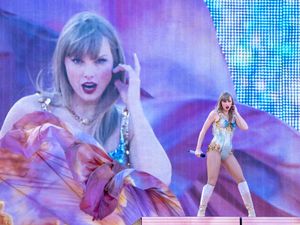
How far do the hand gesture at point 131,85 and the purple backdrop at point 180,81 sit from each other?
0.07 meters

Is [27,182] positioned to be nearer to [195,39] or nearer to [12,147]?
[12,147]

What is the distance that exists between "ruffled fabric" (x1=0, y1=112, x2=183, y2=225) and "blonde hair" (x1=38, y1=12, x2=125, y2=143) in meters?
0.25

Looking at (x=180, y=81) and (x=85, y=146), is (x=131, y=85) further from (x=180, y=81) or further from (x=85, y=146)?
(x=85, y=146)

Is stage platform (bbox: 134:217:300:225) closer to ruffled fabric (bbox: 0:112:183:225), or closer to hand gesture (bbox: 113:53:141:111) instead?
ruffled fabric (bbox: 0:112:183:225)

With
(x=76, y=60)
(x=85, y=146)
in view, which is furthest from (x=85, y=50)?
(x=85, y=146)

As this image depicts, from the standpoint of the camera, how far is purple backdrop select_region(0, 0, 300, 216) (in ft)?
25.7

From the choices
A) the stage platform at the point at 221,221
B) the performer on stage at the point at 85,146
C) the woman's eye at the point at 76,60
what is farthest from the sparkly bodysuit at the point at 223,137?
the woman's eye at the point at 76,60

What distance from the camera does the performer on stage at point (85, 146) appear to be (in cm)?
770

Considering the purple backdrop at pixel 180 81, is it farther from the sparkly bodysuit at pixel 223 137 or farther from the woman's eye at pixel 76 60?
the woman's eye at pixel 76 60

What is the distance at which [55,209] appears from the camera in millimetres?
7676

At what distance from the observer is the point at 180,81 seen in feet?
25.8

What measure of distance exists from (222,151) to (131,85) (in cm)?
110

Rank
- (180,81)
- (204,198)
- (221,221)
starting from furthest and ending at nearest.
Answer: (180,81) → (204,198) → (221,221)

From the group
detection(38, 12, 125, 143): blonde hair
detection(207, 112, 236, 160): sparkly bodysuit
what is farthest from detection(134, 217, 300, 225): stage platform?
detection(38, 12, 125, 143): blonde hair
